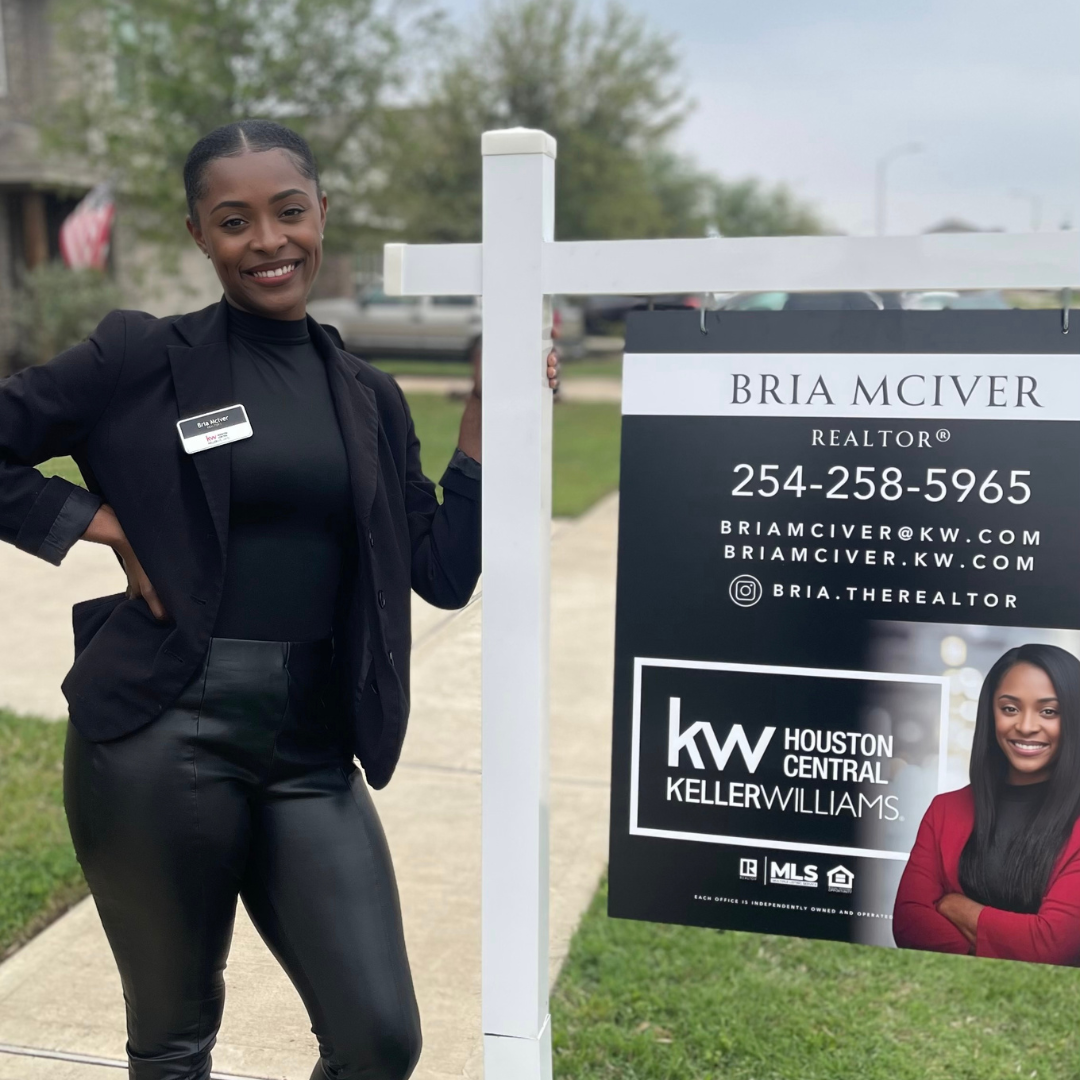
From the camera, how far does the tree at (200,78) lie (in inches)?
663

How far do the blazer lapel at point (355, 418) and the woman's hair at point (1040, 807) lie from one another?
1.01 m

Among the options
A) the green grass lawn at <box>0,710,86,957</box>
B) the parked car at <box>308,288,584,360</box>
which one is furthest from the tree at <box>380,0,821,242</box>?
the green grass lawn at <box>0,710,86,957</box>

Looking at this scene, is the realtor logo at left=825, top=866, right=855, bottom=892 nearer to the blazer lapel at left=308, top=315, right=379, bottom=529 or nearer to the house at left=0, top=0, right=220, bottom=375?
the blazer lapel at left=308, top=315, right=379, bottom=529

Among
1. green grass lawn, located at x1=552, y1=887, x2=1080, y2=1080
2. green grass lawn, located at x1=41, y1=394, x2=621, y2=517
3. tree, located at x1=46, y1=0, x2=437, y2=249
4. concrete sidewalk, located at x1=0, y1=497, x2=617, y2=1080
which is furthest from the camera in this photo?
tree, located at x1=46, y1=0, x2=437, y2=249

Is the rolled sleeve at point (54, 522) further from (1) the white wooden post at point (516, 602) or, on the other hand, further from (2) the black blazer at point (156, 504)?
(1) the white wooden post at point (516, 602)

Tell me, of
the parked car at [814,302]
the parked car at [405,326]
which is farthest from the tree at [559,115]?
the parked car at [814,302]

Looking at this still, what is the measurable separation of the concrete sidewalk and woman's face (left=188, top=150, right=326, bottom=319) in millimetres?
633

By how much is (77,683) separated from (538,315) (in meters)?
0.93

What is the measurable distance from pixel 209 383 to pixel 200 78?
16.5m

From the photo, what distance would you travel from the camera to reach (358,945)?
198cm

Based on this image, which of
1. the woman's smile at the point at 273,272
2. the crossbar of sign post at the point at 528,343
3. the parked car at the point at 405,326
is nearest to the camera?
the crossbar of sign post at the point at 528,343

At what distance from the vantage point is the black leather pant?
→ 194cm

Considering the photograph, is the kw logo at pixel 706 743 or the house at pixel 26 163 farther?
the house at pixel 26 163

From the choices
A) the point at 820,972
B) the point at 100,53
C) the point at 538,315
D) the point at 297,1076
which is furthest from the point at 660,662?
the point at 100,53
